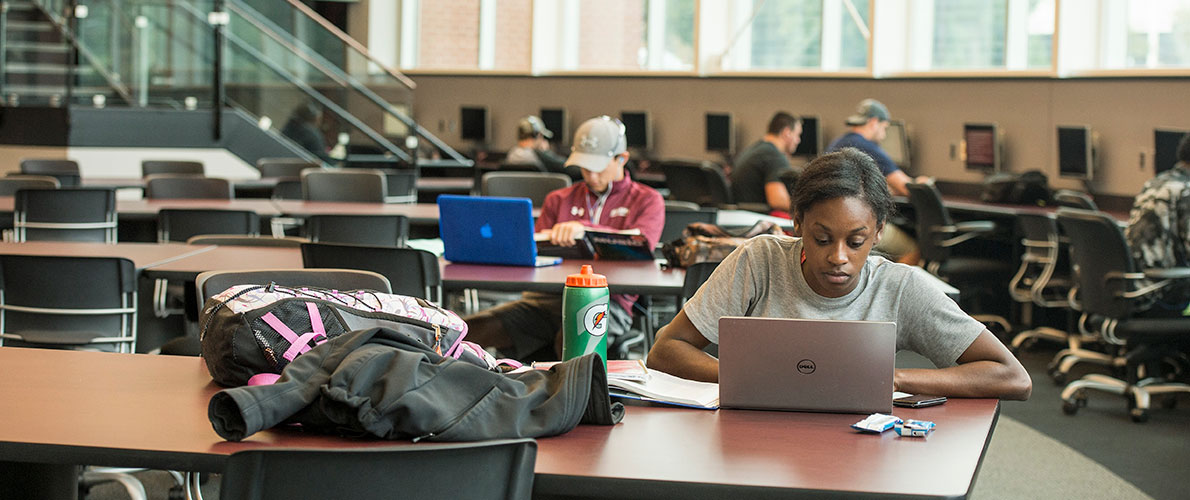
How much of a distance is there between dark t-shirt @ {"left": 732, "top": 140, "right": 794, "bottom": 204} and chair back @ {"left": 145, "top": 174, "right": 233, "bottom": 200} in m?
3.16

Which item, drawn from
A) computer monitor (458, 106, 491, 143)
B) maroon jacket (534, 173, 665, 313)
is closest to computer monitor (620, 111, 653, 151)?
computer monitor (458, 106, 491, 143)

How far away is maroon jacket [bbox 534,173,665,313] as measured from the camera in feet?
13.9

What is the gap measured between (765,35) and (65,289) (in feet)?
25.8

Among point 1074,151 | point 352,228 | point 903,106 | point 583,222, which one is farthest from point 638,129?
point 583,222

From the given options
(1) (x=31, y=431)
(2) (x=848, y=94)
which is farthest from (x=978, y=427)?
(2) (x=848, y=94)

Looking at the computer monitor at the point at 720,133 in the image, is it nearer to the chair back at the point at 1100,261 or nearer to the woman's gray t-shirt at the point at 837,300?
the chair back at the point at 1100,261

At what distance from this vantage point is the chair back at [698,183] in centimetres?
855

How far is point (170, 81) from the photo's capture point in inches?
362

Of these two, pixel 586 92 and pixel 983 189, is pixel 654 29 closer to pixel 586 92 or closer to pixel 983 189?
pixel 586 92

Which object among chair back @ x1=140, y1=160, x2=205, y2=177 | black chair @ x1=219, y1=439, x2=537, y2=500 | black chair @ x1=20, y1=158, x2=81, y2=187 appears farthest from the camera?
chair back @ x1=140, y1=160, x2=205, y2=177

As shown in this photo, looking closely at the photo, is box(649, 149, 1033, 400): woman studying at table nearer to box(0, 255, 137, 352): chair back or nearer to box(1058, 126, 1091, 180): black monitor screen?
box(0, 255, 137, 352): chair back

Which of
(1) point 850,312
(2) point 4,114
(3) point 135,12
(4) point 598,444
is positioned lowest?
(4) point 598,444

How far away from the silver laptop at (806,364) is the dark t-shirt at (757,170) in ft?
18.4

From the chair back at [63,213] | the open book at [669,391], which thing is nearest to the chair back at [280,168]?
the chair back at [63,213]
